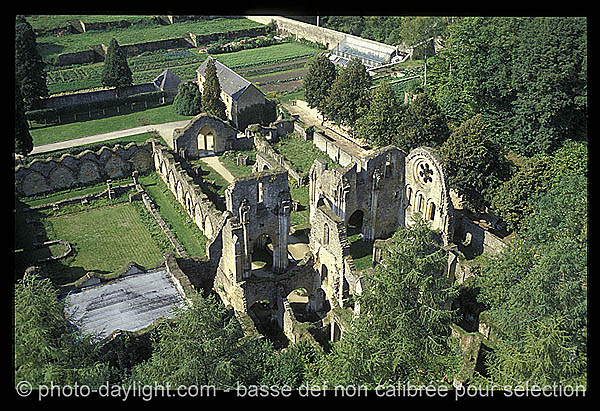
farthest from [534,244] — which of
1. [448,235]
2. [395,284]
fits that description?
[395,284]

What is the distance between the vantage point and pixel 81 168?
136ft

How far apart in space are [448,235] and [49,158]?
95.0 feet

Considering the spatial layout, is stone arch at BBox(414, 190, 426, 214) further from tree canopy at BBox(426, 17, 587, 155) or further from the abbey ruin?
tree canopy at BBox(426, 17, 587, 155)

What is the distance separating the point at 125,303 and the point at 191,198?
40.0ft

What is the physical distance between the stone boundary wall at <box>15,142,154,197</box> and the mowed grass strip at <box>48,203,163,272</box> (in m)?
4.80

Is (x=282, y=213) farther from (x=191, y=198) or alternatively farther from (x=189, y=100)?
(x=189, y=100)

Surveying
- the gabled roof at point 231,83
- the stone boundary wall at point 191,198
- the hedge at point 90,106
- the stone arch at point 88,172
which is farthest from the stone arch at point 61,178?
the gabled roof at point 231,83

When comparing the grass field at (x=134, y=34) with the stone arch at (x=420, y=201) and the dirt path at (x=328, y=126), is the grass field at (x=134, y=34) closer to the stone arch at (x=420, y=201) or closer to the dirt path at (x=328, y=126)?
the dirt path at (x=328, y=126)

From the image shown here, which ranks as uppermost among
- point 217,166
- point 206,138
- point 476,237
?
point 206,138

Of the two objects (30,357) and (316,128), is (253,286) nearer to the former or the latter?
(30,357)

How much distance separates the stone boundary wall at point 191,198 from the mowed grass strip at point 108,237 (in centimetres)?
317

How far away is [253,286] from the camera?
26812mm

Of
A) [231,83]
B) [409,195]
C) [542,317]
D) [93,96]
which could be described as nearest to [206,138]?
[231,83]

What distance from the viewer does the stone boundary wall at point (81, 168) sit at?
3991cm
